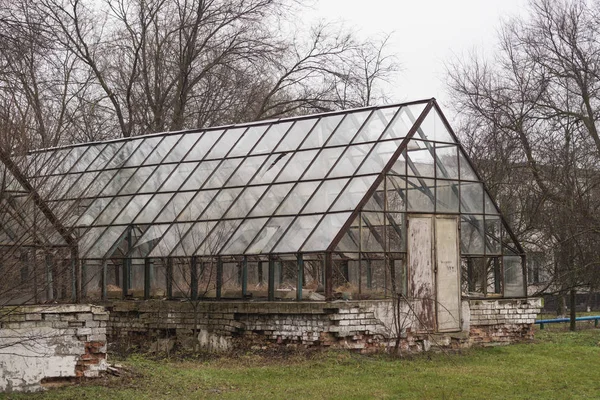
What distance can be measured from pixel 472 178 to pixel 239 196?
4.95 m

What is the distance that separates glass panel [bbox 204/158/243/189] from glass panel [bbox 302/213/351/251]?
137 inches

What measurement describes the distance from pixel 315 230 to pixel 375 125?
2989 millimetres

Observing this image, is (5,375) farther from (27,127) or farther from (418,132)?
(418,132)

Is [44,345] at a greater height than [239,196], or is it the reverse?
[239,196]

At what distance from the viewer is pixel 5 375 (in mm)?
12672

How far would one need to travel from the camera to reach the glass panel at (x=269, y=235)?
17.8m

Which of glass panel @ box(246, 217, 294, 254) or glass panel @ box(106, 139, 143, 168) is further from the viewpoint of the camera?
glass panel @ box(106, 139, 143, 168)

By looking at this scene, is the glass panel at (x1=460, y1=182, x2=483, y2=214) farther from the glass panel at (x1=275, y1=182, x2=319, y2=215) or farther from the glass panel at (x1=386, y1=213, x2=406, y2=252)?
the glass panel at (x1=275, y1=182, x2=319, y2=215)

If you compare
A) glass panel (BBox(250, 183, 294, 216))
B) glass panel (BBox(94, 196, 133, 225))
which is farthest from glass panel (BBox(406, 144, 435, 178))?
glass panel (BBox(94, 196, 133, 225))

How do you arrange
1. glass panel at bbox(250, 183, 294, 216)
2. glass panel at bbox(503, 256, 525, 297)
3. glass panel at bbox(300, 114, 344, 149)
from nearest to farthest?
glass panel at bbox(250, 183, 294, 216) < glass panel at bbox(300, 114, 344, 149) < glass panel at bbox(503, 256, 525, 297)

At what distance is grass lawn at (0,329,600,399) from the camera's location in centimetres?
1327

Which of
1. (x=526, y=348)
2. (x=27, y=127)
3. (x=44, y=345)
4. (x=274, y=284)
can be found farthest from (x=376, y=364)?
(x=27, y=127)

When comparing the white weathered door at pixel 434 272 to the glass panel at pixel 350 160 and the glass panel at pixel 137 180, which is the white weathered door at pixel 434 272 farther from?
the glass panel at pixel 137 180

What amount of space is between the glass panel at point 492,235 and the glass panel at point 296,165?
4.03 metres
